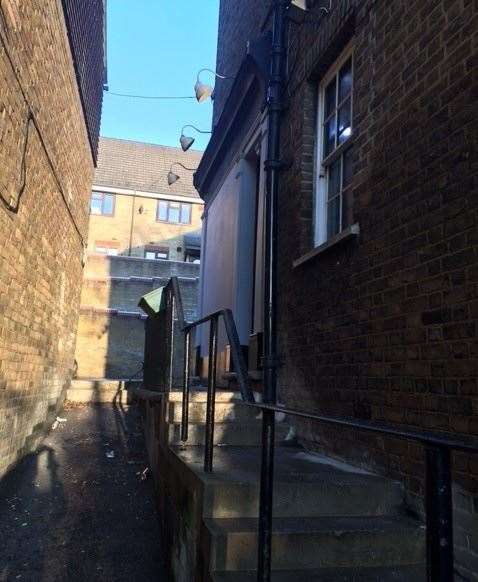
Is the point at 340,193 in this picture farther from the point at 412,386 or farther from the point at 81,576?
the point at 81,576

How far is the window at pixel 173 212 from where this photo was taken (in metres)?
32.2

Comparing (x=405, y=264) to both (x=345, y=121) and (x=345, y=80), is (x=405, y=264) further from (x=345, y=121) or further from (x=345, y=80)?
(x=345, y=80)

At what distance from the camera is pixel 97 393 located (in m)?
9.64

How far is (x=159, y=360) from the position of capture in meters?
5.82

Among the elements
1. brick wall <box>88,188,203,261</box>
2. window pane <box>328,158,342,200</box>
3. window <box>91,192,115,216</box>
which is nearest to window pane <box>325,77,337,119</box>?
window pane <box>328,158,342,200</box>

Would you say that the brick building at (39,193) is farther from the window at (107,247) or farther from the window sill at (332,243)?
the window at (107,247)

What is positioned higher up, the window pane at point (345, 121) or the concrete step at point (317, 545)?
the window pane at point (345, 121)

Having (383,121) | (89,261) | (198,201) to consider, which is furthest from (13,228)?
(198,201)

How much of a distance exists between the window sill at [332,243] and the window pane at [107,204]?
2817 centimetres

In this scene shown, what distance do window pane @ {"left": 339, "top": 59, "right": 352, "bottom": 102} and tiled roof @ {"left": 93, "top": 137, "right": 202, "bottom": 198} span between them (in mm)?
28166

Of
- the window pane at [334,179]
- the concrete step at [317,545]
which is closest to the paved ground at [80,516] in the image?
the concrete step at [317,545]

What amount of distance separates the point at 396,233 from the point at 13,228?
10.4 feet

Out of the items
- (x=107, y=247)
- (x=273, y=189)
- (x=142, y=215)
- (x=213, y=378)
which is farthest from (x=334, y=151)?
(x=107, y=247)

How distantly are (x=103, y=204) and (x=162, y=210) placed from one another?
11.5ft
